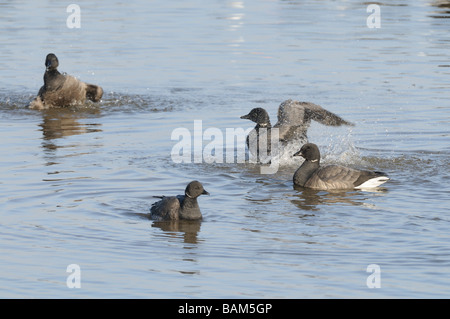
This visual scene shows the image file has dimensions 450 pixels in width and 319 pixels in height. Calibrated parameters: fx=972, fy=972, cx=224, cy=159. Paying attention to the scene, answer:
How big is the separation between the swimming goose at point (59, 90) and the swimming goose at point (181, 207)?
811 cm

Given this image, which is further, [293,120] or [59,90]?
[59,90]

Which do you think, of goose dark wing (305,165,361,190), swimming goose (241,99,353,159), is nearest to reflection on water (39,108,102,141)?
swimming goose (241,99,353,159)

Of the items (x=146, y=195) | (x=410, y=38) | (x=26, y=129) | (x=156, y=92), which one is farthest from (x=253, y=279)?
(x=410, y=38)

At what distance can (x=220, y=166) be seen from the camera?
14.5m

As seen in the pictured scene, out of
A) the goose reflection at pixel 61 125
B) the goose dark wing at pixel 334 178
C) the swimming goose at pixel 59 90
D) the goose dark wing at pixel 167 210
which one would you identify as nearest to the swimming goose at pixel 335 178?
the goose dark wing at pixel 334 178

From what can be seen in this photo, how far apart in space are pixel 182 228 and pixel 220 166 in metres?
3.28

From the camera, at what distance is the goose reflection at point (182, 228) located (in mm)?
10973

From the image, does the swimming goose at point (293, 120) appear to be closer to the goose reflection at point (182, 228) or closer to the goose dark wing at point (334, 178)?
A: the goose dark wing at point (334, 178)

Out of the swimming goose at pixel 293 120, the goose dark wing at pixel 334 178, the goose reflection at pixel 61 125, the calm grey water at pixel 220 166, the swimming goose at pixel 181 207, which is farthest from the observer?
the goose reflection at pixel 61 125

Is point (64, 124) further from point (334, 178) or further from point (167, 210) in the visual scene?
point (167, 210)

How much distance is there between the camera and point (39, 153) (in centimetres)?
1527

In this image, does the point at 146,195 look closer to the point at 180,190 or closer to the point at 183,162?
the point at 180,190

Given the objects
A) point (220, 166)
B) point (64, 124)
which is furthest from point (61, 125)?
point (220, 166)

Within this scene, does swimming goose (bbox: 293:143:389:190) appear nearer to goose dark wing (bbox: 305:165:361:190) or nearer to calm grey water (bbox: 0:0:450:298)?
goose dark wing (bbox: 305:165:361:190)
